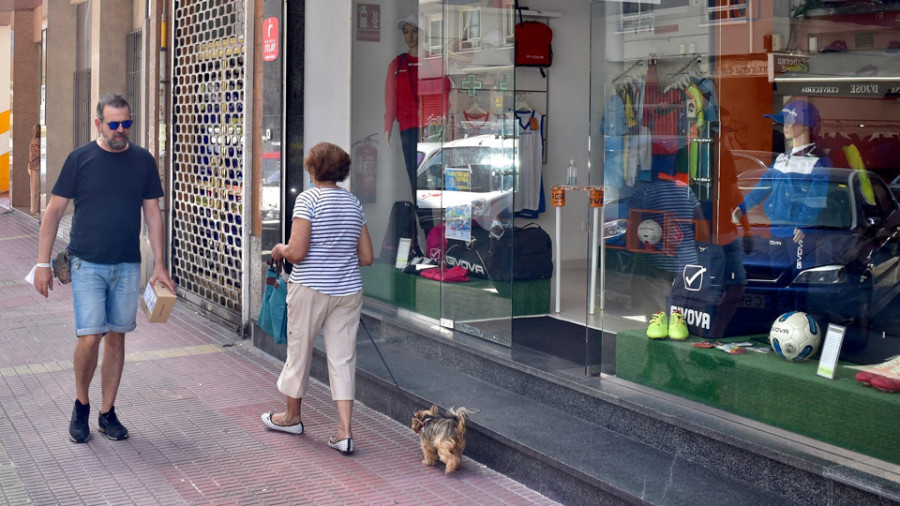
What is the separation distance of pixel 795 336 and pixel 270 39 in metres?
5.35

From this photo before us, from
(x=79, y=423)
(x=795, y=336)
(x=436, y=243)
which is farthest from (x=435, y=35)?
(x=795, y=336)

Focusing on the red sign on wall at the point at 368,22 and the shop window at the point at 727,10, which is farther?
the red sign on wall at the point at 368,22

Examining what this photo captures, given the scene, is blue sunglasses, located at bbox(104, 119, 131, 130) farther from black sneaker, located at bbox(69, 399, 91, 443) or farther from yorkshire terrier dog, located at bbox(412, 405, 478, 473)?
yorkshire terrier dog, located at bbox(412, 405, 478, 473)

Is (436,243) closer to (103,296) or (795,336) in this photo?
(103,296)

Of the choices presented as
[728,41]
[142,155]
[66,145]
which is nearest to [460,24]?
[728,41]

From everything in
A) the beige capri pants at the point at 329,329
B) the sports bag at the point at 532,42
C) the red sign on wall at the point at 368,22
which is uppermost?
the sports bag at the point at 532,42

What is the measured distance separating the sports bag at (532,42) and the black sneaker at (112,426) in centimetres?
651

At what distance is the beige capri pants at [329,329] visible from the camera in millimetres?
5754

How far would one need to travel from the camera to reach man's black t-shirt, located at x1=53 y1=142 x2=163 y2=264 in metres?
5.79

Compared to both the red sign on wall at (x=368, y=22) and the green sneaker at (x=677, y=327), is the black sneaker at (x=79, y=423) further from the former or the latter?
the red sign on wall at (x=368, y=22)

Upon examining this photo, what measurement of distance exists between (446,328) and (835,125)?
127 inches

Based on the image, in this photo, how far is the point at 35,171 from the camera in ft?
64.5

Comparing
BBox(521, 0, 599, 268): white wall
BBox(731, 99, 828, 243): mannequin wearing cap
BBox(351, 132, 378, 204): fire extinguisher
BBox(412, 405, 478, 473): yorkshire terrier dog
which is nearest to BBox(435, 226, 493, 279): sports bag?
BBox(351, 132, 378, 204): fire extinguisher

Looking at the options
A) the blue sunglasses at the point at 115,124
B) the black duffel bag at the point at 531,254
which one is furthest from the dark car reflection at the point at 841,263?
the blue sunglasses at the point at 115,124
